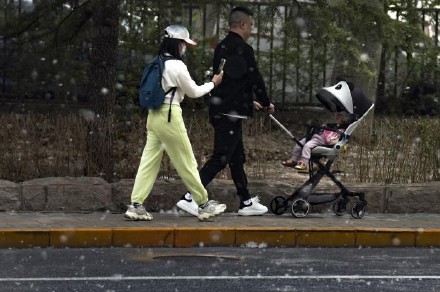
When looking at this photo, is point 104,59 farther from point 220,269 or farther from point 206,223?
point 220,269

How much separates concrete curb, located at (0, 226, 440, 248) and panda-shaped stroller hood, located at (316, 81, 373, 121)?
4.47 feet

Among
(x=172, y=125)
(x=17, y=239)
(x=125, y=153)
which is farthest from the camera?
(x=125, y=153)

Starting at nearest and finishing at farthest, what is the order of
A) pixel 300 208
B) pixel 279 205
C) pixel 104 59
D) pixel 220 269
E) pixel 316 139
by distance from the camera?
pixel 220 269 < pixel 316 139 < pixel 300 208 < pixel 279 205 < pixel 104 59

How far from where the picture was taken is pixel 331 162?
11.1 metres

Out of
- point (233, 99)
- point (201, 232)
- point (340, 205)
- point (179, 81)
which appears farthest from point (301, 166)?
point (179, 81)

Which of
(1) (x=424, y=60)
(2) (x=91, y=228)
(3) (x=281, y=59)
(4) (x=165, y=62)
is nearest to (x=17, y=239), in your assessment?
(2) (x=91, y=228)

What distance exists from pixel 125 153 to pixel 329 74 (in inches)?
189

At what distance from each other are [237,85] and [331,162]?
130cm

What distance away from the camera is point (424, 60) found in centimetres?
1638

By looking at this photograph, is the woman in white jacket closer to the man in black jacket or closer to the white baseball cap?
the white baseball cap

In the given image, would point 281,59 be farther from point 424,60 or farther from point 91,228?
point 91,228

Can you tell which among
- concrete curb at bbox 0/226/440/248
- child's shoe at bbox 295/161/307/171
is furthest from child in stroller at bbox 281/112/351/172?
concrete curb at bbox 0/226/440/248

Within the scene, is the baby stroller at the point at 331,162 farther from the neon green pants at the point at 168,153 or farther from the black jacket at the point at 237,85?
the neon green pants at the point at 168,153

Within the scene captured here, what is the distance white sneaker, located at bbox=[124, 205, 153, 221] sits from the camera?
34.0 ft
